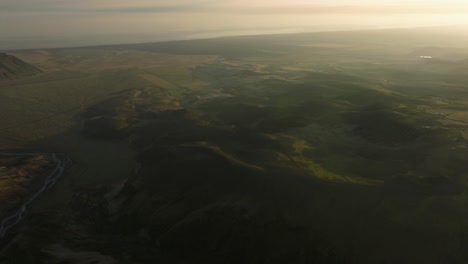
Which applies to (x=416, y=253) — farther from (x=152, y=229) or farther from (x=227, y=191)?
(x=152, y=229)

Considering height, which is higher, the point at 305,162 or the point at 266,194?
the point at 305,162

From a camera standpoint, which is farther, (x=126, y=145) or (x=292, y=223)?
(x=126, y=145)

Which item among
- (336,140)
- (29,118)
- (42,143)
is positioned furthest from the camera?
(29,118)

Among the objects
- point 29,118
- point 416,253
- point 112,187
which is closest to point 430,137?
point 416,253

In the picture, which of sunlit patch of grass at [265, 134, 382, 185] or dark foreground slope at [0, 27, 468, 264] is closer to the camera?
dark foreground slope at [0, 27, 468, 264]

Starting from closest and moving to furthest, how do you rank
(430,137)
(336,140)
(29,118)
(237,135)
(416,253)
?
(416,253) < (430,137) < (336,140) < (237,135) < (29,118)

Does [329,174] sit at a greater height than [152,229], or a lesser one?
greater

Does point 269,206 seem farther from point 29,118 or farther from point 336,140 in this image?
point 29,118

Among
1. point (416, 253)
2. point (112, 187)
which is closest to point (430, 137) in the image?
point (416, 253)

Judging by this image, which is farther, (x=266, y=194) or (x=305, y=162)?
(x=305, y=162)

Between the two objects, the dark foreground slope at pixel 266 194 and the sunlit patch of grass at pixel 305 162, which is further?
the sunlit patch of grass at pixel 305 162
